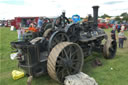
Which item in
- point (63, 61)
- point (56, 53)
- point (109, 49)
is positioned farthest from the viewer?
point (109, 49)

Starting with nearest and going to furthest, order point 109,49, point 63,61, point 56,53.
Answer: point 56,53 → point 63,61 → point 109,49

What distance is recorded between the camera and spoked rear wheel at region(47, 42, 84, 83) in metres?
3.43

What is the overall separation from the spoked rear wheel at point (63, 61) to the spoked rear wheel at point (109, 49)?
2.11 m

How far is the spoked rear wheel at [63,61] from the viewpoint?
3.43 m

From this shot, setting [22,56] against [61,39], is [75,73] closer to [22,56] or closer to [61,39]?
[61,39]

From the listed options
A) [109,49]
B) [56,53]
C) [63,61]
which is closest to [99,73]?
[63,61]

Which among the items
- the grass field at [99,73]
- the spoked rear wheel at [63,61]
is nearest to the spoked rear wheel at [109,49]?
the grass field at [99,73]

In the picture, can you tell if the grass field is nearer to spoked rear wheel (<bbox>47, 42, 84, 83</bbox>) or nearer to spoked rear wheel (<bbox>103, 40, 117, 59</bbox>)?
spoked rear wheel (<bbox>103, 40, 117, 59</bbox>)

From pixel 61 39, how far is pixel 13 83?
1.99m

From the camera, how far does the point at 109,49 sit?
599 cm

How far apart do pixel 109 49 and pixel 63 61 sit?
3.11 metres

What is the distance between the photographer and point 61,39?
430cm

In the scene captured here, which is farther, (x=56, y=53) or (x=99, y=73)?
(x=99, y=73)

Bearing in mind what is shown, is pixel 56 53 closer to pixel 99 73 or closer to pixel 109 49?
pixel 99 73
